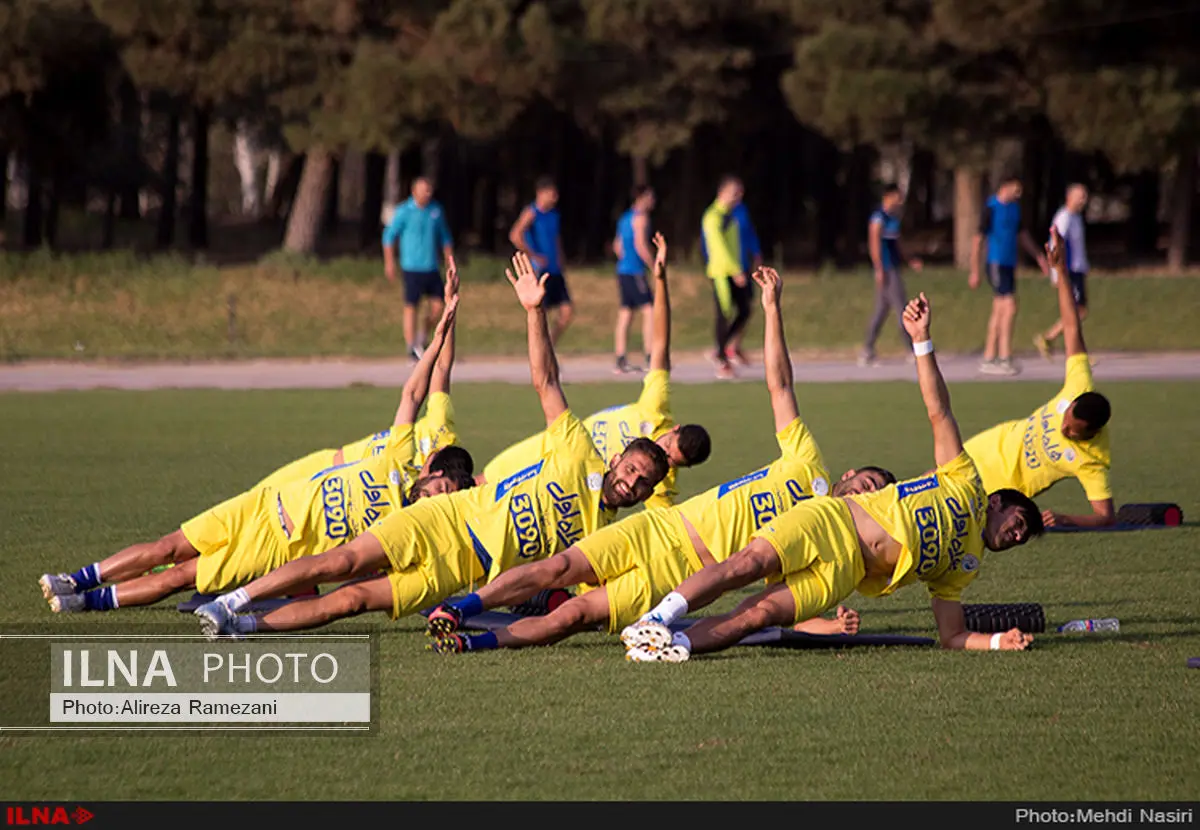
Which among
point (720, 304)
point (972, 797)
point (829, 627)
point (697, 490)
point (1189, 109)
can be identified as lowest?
point (972, 797)

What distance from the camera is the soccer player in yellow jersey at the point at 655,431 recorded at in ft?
28.4

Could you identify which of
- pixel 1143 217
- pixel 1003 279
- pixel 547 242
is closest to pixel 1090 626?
pixel 1003 279

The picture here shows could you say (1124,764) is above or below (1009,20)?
below

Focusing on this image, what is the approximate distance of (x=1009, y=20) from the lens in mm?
35344

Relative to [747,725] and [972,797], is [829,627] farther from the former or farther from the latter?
[972,797]

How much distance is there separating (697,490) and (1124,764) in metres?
7.51

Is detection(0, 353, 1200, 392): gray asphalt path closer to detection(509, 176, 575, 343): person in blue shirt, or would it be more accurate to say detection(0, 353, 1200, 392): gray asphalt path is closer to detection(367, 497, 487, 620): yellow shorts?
detection(509, 176, 575, 343): person in blue shirt

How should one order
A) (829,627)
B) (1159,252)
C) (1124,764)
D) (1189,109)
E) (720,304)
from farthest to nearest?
(1159,252) < (1189,109) < (720,304) < (829,627) < (1124,764)

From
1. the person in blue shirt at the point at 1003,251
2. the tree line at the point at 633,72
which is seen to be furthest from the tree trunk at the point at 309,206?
the person in blue shirt at the point at 1003,251

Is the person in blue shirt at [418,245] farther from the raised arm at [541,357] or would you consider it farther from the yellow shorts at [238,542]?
the raised arm at [541,357]

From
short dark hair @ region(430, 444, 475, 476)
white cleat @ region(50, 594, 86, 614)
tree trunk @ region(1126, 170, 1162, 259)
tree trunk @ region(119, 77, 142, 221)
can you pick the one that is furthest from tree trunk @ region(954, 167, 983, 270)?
white cleat @ region(50, 594, 86, 614)

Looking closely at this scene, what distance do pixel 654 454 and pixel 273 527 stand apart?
7.02ft

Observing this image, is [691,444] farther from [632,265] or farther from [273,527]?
[632,265]
